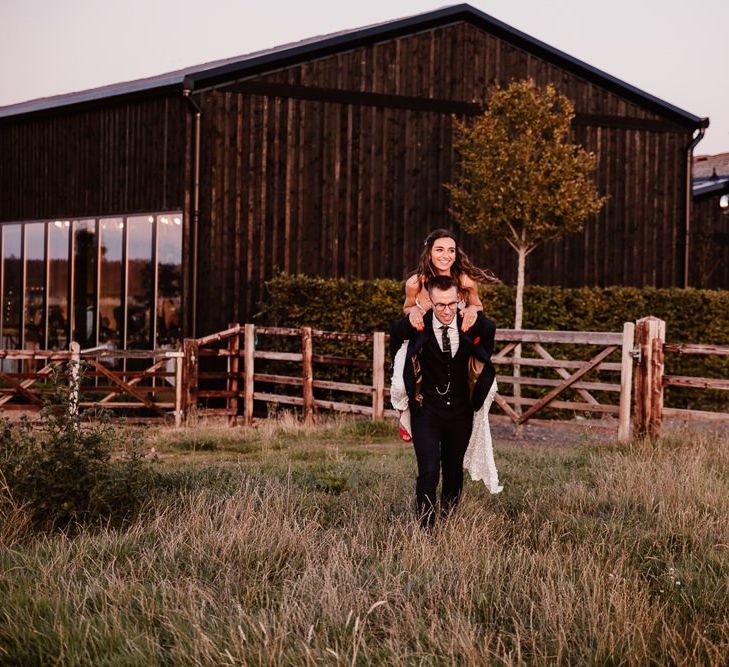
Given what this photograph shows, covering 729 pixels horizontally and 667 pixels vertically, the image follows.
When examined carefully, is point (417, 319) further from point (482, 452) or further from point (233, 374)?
point (233, 374)

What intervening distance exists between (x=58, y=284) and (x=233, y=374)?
5552 mm

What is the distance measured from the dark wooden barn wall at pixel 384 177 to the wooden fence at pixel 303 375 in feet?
5.21

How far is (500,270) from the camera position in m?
20.9

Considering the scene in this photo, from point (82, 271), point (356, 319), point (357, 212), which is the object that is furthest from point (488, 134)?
point (82, 271)

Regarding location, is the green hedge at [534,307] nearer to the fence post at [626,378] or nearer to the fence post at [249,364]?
the fence post at [249,364]

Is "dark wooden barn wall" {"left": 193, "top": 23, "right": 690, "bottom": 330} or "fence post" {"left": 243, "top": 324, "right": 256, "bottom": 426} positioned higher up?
"dark wooden barn wall" {"left": 193, "top": 23, "right": 690, "bottom": 330}

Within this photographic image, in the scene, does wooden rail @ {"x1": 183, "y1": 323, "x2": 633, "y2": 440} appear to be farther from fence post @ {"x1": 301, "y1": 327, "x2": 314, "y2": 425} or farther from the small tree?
the small tree

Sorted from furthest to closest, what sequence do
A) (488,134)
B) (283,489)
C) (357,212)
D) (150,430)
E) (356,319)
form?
(357,212) → (488,134) → (356,319) → (150,430) → (283,489)

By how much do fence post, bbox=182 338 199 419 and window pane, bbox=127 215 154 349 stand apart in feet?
9.06

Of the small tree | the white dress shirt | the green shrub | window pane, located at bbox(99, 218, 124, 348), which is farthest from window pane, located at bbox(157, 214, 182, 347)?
the white dress shirt

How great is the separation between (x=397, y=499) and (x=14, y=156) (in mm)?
16307

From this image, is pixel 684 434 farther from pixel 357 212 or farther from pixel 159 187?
pixel 159 187

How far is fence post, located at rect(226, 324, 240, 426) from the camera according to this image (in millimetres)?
16719

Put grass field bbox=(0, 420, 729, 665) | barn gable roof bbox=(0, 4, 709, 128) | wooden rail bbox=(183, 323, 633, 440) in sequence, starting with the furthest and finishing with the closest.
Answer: barn gable roof bbox=(0, 4, 709, 128)
wooden rail bbox=(183, 323, 633, 440)
grass field bbox=(0, 420, 729, 665)
